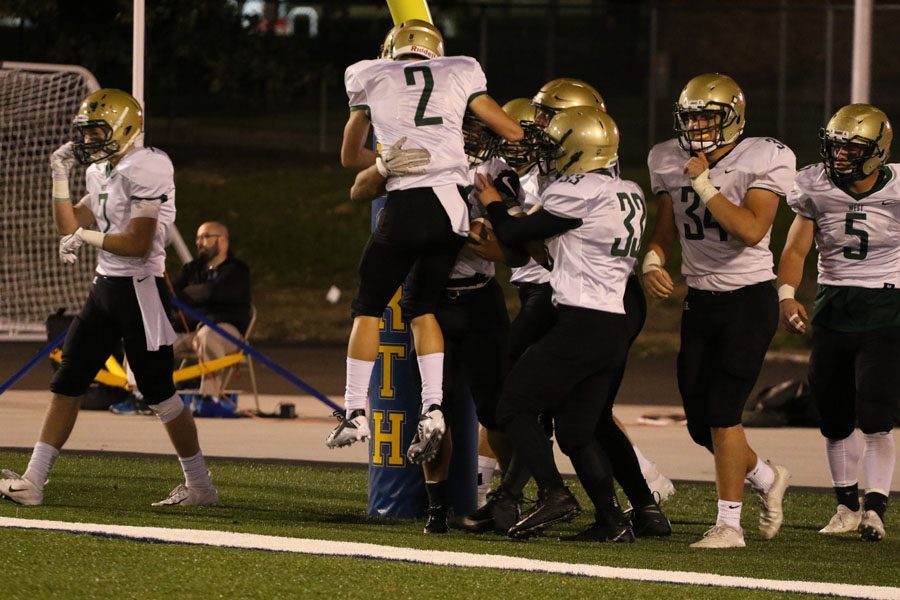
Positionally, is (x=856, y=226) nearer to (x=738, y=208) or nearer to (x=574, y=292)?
(x=738, y=208)

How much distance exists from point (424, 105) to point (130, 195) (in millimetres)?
1509

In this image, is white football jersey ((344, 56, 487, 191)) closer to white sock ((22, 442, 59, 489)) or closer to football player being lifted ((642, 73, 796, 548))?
football player being lifted ((642, 73, 796, 548))

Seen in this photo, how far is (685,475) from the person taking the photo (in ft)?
31.0

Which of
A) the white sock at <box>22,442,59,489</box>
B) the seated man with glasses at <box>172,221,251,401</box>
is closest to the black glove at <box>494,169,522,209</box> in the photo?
the white sock at <box>22,442,59,489</box>

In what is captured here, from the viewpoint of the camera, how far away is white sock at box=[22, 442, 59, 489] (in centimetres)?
749

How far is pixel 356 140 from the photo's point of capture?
22.7 feet

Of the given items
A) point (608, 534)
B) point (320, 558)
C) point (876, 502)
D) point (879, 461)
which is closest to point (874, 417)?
point (879, 461)

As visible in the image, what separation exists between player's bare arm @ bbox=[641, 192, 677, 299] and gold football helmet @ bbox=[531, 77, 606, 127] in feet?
1.61

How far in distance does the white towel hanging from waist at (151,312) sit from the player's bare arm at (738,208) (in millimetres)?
2330

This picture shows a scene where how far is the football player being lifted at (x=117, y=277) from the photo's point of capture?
7461 millimetres

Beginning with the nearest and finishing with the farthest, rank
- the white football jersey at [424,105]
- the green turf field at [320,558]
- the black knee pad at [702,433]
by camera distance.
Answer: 1. the green turf field at [320,558]
2. the white football jersey at [424,105]
3. the black knee pad at [702,433]

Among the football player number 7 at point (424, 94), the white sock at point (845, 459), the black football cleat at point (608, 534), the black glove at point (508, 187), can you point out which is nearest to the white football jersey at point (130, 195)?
the football player number 7 at point (424, 94)

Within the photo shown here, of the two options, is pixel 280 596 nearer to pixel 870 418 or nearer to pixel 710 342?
pixel 710 342

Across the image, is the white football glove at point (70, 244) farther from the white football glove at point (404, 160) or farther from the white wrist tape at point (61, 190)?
the white football glove at point (404, 160)
